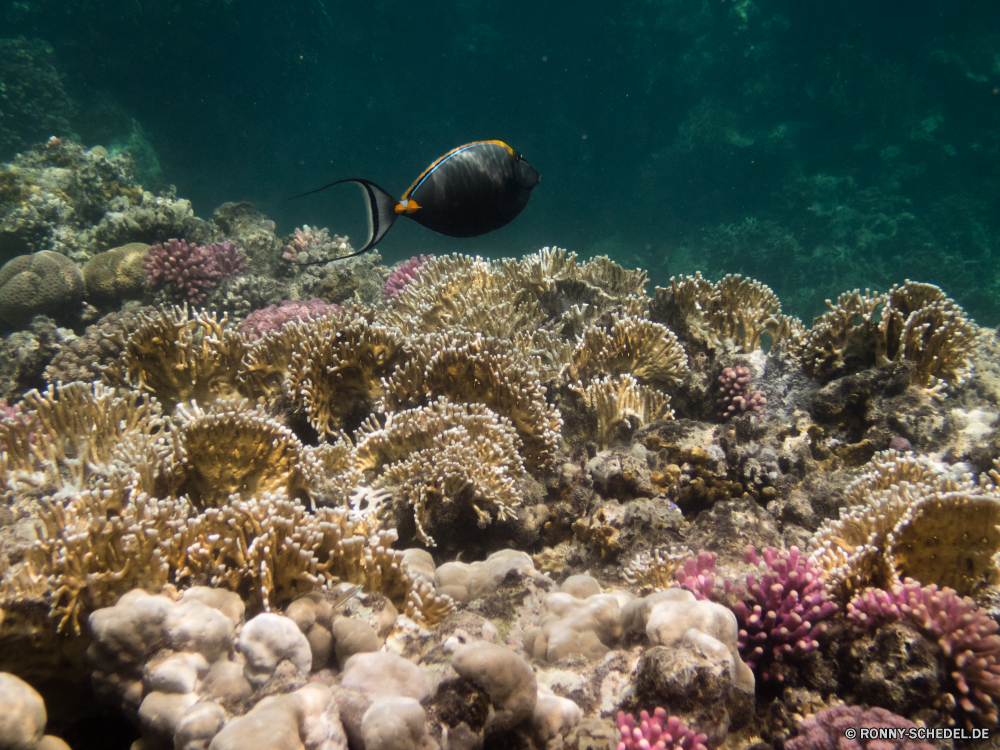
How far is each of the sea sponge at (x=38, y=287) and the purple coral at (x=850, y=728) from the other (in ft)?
41.0

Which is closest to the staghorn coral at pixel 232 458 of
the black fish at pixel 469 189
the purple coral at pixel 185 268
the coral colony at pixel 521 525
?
the coral colony at pixel 521 525

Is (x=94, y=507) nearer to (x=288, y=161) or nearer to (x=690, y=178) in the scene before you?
(x=288, y=161)

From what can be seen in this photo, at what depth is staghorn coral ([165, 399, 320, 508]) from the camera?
296 centimetres

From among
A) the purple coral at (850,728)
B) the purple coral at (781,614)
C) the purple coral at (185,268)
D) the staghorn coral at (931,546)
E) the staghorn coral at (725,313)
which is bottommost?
the purple coral at (850,728)

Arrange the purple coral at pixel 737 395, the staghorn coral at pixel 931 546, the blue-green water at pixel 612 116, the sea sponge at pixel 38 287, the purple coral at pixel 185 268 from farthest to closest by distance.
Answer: the blue-green water at pixel 612 116
the purple coral at pixel 185 268
the sea sponge at pixel 38 287
the purple coral at pixel 737 395
the staghorn coral at pixel 931 546

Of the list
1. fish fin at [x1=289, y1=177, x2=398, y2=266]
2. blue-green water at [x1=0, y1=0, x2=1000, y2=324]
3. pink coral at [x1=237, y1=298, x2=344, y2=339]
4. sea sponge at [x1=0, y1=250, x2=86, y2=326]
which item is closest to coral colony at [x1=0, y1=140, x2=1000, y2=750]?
fish fin at [x1=289, y1=177, x2=398, y2=266]

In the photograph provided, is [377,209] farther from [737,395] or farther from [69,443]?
[737,395]

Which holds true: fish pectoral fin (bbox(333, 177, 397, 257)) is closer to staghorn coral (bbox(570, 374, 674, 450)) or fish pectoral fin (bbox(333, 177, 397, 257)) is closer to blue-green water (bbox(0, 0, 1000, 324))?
staghorn coral (bbox(570, 374, 674, 450))

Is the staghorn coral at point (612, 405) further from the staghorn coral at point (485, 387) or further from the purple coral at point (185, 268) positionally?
the purple coral at point (185, 268)

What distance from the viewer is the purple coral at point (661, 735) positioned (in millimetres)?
1687

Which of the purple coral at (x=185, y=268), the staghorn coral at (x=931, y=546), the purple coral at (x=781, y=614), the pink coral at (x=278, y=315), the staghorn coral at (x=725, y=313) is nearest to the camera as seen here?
the purple coral at (x=781, y=614)

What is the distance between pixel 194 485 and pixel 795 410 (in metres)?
5.27

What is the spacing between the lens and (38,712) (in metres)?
1.50

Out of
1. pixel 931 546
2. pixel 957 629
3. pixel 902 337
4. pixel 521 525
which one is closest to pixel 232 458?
pixel 521 525
